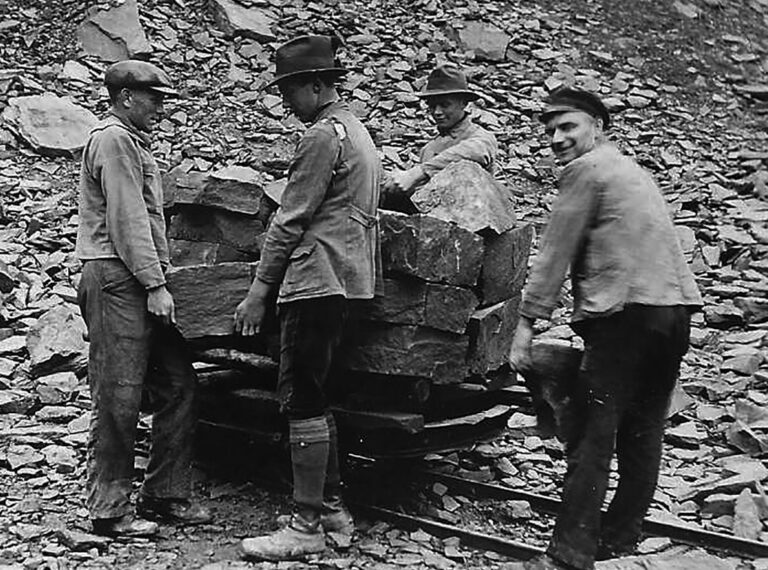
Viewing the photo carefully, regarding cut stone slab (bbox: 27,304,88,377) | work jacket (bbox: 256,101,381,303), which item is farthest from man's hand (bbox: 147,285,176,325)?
cut stone slab (bbox: 27,304,88,377)

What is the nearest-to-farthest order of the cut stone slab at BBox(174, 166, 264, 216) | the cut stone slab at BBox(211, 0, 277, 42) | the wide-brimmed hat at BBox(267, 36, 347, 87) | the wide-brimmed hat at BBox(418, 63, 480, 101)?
the wide-brimmed hat at BBox(267, 36, 347, 87) → the cut stone slab at BBox(174, 166, 264, 216) → the wide-brimmed hat at BBox(418, 63, 480, 101) → the cut stone slab at BBox(211, 0, 277, 42)

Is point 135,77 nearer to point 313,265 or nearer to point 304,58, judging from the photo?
point 304,58

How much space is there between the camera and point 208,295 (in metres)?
5.24

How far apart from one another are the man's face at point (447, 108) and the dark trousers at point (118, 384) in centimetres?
260

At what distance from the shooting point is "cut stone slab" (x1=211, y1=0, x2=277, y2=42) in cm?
1534

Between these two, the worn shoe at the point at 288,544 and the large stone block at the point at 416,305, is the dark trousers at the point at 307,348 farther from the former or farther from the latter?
the worn shoe at the point at 288,544

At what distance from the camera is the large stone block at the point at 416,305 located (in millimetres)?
5148

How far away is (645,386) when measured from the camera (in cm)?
451

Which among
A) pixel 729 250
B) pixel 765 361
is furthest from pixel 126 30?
pixel 765 361

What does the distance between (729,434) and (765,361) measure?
1901 mm

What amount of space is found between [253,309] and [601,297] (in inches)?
66.4

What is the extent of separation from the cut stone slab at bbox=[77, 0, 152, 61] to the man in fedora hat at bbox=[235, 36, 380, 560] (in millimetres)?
10122

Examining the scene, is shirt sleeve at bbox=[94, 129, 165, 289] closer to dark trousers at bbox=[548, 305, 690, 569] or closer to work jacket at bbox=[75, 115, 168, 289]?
work jacket at bbox=[75, 115, 168, 289]

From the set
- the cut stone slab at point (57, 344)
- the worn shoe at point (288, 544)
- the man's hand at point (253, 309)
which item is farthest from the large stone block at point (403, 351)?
the cut stone slab at point (57, 344)
